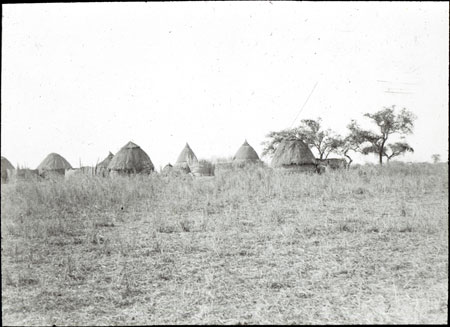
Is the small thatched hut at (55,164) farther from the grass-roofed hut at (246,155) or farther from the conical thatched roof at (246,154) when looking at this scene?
the conical thatched roof at (246,154)

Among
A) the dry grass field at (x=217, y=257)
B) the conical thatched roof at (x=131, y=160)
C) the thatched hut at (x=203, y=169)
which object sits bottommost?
the dry grass field at (x=217, y=257)

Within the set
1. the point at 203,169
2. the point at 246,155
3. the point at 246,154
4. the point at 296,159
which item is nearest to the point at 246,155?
the point at 246,155

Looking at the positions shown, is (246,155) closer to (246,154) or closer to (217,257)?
(246,154)

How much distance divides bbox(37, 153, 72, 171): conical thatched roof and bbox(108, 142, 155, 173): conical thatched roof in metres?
7.33

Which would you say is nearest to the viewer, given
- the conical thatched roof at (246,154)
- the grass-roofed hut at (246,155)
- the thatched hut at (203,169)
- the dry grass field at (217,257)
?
the dry grass field at (217,257)

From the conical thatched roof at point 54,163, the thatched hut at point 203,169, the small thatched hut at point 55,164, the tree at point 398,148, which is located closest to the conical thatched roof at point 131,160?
the thatched hut at point 203,169

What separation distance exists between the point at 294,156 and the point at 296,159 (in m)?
0.20

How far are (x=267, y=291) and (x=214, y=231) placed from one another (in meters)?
2.43

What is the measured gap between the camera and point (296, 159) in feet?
56.9

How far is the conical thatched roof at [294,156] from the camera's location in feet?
56.9

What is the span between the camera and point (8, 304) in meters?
3.09

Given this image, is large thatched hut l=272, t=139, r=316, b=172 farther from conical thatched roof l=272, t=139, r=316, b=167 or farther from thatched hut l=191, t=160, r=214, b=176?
thatched hut l=191, t=160, r=214, b=176

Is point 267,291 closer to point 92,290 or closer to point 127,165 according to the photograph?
point 92,290

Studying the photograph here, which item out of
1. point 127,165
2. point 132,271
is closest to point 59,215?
point 132,271
